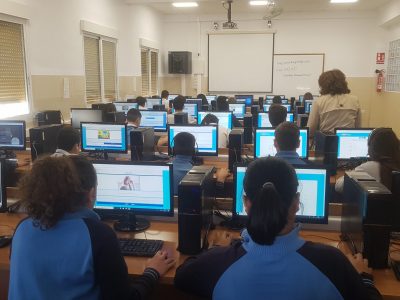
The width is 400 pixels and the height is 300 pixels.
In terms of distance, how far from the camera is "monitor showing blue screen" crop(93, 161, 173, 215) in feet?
7.52

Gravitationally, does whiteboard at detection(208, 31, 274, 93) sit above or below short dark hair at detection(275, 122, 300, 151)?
above

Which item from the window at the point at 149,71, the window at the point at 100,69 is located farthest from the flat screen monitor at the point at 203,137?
the window at the point at 149,71

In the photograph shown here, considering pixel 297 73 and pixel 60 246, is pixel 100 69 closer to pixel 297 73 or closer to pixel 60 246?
pixel 297 73

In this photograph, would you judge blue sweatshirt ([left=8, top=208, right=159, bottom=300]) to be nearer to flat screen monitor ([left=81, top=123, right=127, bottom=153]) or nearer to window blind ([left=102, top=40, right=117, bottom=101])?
flat screen monitor ([left=81, top=123, right=127, bottom=153])

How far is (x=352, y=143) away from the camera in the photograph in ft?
13.1

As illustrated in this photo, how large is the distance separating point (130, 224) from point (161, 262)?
59cm

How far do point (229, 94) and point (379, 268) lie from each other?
10.3 m

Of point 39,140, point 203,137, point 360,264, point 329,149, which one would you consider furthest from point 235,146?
point 360,264

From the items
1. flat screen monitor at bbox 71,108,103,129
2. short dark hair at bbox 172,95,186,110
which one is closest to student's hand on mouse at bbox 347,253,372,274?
flat screen monitor at bbox 71,108,103,129

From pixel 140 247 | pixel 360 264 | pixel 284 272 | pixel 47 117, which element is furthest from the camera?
pixel 47 117

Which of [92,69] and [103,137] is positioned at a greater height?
[92,69]

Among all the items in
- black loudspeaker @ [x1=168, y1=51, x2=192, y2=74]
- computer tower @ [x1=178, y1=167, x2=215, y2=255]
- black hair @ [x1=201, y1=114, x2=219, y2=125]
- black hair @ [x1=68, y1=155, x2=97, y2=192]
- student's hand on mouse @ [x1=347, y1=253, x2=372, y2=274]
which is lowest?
student's hand on mouse @ [x1=347, y1=253, x2=372, y2=274]

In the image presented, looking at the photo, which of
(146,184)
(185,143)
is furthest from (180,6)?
(146,184)

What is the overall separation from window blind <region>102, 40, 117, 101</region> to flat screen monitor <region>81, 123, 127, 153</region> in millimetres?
3721
